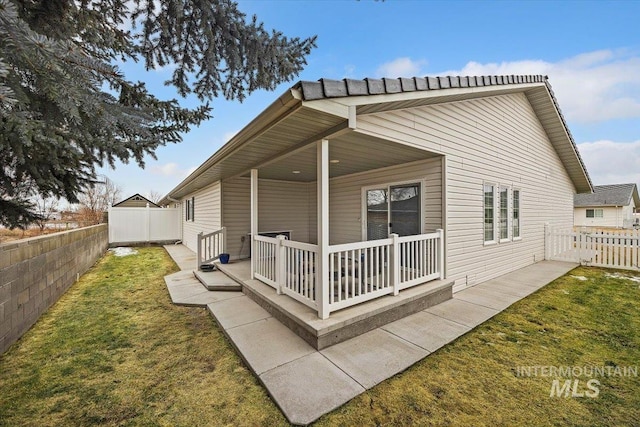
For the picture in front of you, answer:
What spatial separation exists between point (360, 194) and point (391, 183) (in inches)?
47.0

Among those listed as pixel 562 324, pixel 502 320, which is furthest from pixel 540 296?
pixel 502 320

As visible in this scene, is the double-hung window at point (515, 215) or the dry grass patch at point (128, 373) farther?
the double-hung window at point (515, 215)

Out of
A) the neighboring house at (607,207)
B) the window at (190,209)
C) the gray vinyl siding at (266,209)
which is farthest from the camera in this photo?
the neighboring house at (607,207)

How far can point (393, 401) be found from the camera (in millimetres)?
2434

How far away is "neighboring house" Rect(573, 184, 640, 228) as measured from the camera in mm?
Result: 24297

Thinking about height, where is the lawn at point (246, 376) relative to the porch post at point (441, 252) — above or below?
below

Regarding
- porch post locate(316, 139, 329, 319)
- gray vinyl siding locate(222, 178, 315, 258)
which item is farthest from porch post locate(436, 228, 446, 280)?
gray vinyl siding locate(222, 178, 315, 258)

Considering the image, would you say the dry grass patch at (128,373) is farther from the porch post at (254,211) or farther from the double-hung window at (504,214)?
the double-hung window at (504,214)

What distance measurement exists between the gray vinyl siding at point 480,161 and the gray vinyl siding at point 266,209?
4.93 metres

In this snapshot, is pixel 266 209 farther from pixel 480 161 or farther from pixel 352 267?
pixel 480 161

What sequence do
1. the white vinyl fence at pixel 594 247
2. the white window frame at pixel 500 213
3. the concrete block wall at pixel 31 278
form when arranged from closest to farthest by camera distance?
the concrete block wall at pixel 31 278
the white window frame at pixel 500 213
the white vinyl fence at pixel 594 247

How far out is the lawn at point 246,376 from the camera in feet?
7.45

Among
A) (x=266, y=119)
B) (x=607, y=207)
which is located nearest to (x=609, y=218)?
(x=607, y=207)

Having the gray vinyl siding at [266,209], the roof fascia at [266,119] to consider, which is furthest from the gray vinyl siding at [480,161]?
the gray vinyl siding at [266,209]
